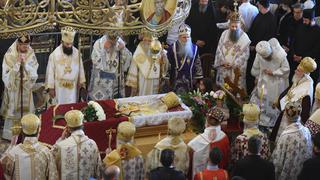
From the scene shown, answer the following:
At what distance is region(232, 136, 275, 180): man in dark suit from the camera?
837 cm

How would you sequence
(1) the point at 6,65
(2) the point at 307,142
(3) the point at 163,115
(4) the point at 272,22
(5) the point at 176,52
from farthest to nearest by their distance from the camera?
(4) the point at 272,22
(5) the point at 176,52
(1) the point at 6,65
(3) the point at 163,115
(2) the point at 307,142

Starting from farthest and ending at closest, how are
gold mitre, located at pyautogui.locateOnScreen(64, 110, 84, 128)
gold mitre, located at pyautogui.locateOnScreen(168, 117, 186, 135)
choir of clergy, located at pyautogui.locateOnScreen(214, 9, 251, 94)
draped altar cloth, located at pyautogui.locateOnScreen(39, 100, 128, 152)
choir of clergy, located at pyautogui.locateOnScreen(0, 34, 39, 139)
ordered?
choir of clergy, located at pyautogui.locateOnScreen(214, 9, 251, 94) → choir of clergy, located at pyautogui.locateOnScreen(0, 34, 39, 139) → draped altar cloth, located at pyautogui.locateOnScreen(39, 100, 128, 152) → gold mitre, located at pyautogui.locateOnScreen(168, 117, 186, 135) → gold mitre, located at pyautogui.locateOnScreen(64, 110, 84, 128)

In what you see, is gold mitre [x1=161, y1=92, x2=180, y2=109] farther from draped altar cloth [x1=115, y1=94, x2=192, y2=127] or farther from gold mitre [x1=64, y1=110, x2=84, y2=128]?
gold mitre [x1=64, y1=110, x2=84, y2=128]

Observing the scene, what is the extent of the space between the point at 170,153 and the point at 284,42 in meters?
5.95

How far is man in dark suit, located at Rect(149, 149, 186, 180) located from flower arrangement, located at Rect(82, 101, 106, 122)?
7.13ft

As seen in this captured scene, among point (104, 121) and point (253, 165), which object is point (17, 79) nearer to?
point (104, 121)

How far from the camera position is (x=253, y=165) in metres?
8.37

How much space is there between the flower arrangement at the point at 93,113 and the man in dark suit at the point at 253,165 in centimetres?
228

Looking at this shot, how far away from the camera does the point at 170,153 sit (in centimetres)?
793

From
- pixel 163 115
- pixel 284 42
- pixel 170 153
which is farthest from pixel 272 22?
pixel 170 153

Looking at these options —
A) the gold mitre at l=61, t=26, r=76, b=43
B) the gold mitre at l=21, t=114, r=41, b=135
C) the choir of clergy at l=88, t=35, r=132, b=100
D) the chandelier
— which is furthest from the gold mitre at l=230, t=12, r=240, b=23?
the gold mitre at l=21, t=114, r=41, b=135

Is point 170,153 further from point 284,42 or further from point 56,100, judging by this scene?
point 284,42

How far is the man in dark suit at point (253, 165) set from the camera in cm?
837

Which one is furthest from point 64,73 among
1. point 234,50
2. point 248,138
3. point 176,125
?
point 248,138
